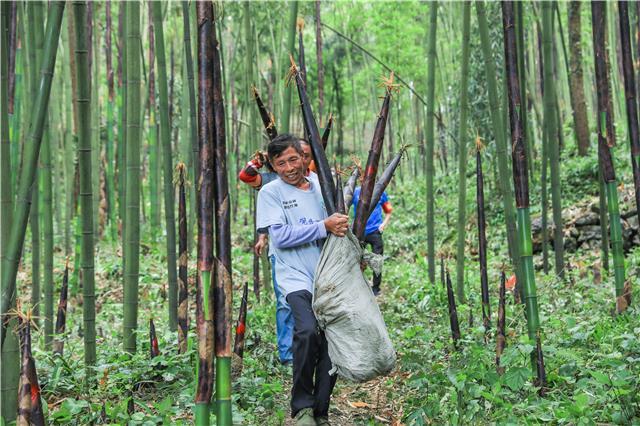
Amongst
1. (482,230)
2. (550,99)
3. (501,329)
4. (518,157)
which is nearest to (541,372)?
(501,329)

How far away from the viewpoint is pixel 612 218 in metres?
3.17

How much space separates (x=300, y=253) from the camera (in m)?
2.45

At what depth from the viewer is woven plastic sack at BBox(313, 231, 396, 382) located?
2.14 metres

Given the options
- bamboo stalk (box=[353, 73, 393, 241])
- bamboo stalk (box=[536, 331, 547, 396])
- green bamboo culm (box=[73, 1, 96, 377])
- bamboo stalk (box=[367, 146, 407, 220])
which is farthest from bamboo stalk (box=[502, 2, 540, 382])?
green bamboo culm (box=[73, 1, 96, 377])

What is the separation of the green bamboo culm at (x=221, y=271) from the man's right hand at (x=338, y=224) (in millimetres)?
854

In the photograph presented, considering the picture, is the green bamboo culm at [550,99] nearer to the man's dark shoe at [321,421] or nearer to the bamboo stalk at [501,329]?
the bamboo stalk at [501,329]

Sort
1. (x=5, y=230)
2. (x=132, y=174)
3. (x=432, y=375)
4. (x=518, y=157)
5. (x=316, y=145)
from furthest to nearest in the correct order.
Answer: (x=132, y=174) → (x=432, y=375) → (x=518, y=157) → (x=5, y=230) → (x=316, y=145)

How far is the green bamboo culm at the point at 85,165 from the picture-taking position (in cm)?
232

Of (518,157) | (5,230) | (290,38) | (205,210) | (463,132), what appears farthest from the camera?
(463,132)

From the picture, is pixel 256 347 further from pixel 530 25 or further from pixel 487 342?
pixel 530 25

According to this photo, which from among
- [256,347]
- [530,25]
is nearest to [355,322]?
[256,347]

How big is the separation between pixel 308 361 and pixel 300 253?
40cm

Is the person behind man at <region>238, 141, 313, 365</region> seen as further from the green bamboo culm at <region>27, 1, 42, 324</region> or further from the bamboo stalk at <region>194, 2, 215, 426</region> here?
the bamboo stalk at <region>194, 2, 215, 426</region>

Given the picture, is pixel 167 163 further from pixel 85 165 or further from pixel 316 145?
pixel 316 145
